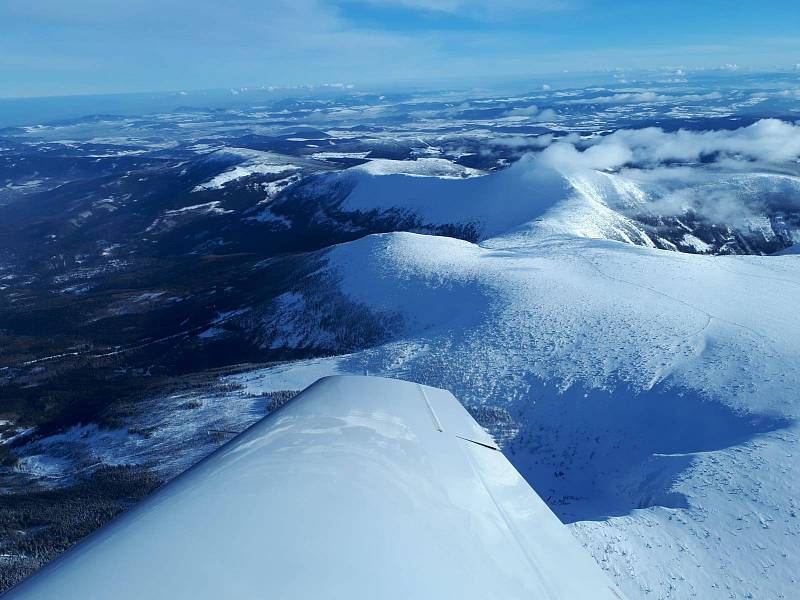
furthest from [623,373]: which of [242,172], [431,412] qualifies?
[242,172]

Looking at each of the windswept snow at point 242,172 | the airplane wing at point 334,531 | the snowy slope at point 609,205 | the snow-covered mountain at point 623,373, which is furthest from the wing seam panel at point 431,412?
the windswept snow at point 242,172

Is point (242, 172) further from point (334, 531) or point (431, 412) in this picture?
point (334, 531)

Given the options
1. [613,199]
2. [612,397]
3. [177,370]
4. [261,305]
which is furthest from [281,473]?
[613,199]

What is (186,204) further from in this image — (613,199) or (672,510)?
(672,510)

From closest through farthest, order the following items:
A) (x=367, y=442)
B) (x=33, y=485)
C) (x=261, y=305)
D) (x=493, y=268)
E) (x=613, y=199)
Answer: (x=367, y=442) → (x=33, y=485) → (x=493, y=268) → (x=261, y=305) → (x=613, y=199)

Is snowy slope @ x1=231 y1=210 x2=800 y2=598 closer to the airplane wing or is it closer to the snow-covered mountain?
the snow-covered mountain
